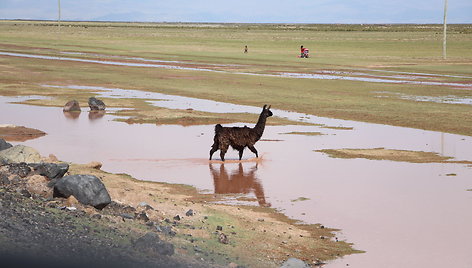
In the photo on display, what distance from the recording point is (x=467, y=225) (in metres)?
14.6

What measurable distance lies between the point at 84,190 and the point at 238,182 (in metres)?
5.40

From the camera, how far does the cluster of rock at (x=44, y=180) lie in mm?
13336

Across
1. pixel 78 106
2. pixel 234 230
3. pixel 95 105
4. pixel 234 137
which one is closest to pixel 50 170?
pixel 234 230

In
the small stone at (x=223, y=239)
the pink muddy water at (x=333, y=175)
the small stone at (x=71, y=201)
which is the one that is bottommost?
the pink muddy water at (x=333, y=175)

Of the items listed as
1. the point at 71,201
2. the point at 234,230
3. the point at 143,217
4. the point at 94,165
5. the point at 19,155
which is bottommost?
the point at 234,230

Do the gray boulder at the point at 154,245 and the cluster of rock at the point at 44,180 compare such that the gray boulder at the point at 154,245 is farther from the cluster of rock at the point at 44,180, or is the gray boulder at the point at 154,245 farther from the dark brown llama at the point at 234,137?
the dark brown llama at the point at 234,137

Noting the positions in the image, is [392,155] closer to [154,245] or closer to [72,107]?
[154,245]

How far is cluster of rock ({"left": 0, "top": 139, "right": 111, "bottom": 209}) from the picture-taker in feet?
43.8

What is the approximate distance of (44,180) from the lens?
14633 mm

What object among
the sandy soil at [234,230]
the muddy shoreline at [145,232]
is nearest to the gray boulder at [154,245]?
the muddy shoreline at [145,232]

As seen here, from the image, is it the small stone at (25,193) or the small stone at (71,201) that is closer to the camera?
the small stone at (71,201)

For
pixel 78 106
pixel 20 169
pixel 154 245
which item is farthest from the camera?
pixel 78 106

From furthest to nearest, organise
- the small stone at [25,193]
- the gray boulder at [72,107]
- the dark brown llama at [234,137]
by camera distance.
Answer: the gray boulder at [72,107]
the dark brown llama at [234,137]
the small stone at [25,193]

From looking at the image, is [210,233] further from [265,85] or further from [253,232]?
[265,85]
